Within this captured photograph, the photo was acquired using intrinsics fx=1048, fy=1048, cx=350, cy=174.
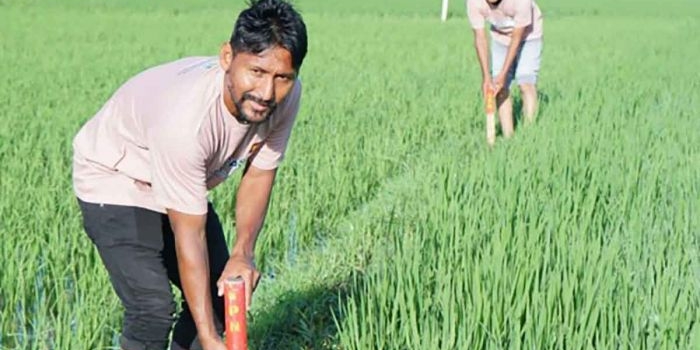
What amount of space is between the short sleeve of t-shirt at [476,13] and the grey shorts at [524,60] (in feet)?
0.63

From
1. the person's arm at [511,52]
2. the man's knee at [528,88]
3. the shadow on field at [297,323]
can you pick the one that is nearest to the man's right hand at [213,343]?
the shadow on field at [297,323]

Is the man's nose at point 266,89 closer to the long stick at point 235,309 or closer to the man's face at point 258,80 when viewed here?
the man's face at point 258,80

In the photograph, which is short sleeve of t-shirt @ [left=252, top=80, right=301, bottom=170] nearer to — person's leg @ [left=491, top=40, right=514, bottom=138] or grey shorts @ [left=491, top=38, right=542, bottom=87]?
person's leg @ [left=491, top=40, right=514, bottom=138]

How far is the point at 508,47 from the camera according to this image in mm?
6094

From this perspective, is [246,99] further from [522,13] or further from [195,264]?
[522,13]

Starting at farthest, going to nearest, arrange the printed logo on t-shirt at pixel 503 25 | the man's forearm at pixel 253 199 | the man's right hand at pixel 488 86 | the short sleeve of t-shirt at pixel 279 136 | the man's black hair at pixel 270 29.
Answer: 1. the printed logo on t-shirt at pixel 503 25
2. the man's right hand at pixel 488 86
3. the man's forearm at pixel 253 199
4. the short sleeve of t-shirt at pixel 279 136
5. the man's black hair at pixel 270 29

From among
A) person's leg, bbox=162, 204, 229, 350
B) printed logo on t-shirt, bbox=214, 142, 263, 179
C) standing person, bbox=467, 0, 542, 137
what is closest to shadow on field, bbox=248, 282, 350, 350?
person's leg, bbox=162, 204, 229, 350

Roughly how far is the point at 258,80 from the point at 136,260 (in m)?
0.61

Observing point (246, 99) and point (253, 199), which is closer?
point (246, 99)

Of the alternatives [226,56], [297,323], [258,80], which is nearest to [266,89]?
[258,80]

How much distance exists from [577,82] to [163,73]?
7.11 meters

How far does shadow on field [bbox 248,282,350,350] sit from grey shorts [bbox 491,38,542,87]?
10.4 feet

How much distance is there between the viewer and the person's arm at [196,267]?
2.09 meters

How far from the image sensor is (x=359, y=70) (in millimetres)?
9609
